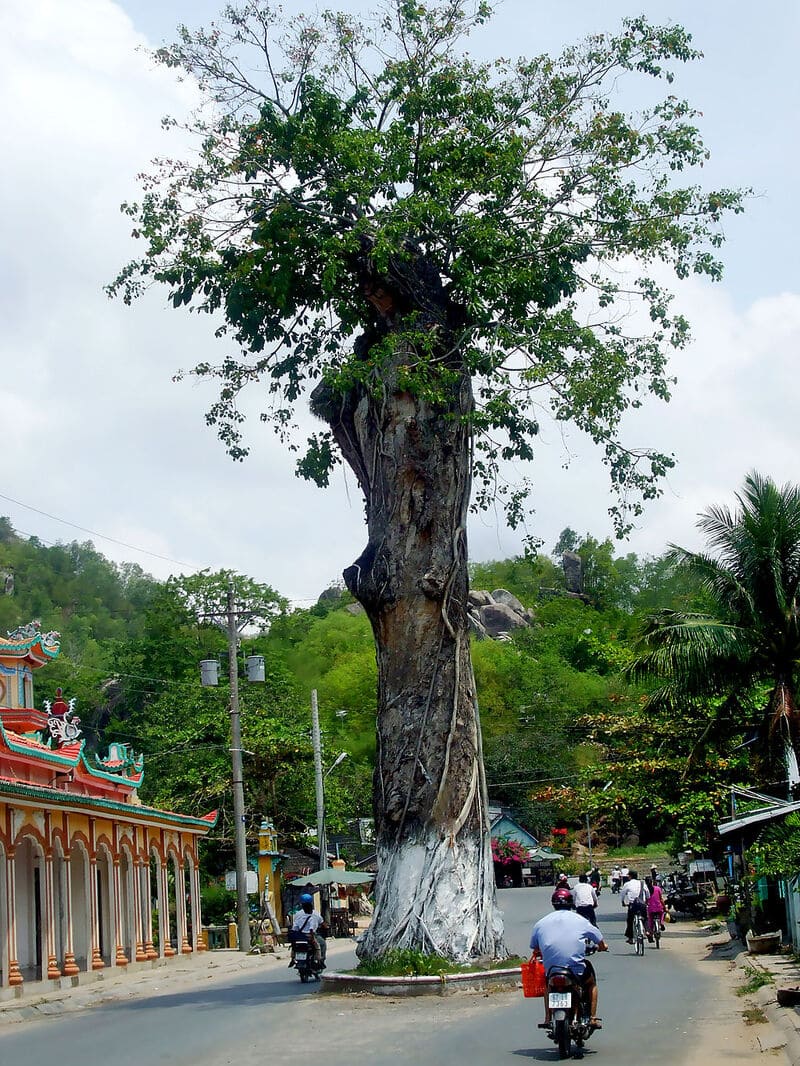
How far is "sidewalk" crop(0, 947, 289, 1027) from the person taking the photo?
717 inches

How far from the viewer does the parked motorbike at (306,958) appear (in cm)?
1970

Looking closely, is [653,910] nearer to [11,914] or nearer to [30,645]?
[11,914]

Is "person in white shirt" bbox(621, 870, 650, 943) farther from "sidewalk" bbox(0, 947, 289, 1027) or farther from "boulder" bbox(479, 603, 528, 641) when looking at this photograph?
"boulder" bbox(479, 603, 528, 641)

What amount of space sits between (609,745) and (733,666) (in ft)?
38.8

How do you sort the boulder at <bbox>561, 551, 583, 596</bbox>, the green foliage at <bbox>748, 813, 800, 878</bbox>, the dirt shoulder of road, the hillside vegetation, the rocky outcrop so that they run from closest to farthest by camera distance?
the dirt shoulder of road, the green foliage at <bbox>748, 813, 800, 878</bbox>, the hillside vegetation, the rocky outcrop, the boulder at <bbox>561, 551, 583, 596</bbox>

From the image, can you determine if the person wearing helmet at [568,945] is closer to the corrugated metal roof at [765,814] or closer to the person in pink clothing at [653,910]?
the corrugated metal roof at [765,814]

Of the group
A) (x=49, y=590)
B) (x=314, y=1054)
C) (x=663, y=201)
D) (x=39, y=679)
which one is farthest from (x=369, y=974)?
(x=49, y=590)

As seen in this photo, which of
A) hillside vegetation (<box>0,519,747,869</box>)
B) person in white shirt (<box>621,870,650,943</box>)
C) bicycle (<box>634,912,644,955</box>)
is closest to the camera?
bicycle (<box>634,912,644,955</box>)

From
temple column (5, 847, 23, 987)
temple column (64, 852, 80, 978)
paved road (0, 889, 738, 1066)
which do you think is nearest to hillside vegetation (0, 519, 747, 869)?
paved road (0, 889, 738, 1066)

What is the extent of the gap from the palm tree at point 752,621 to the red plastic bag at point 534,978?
13.2m

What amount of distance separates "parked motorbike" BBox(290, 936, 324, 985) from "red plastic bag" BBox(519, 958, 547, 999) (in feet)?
34.8

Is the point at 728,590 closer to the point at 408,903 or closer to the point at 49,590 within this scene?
the point at 408,903

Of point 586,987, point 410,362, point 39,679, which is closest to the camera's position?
point 586,987

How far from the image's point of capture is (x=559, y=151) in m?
17.6
